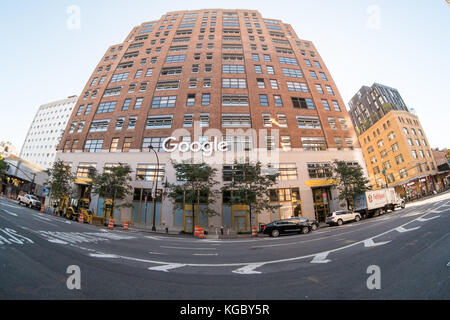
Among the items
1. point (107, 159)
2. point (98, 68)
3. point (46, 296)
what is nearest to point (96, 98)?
point (98, 68)

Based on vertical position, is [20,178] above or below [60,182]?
above

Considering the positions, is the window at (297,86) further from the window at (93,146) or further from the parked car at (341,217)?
the window at (93,146)

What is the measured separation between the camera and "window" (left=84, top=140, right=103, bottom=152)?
28.9m

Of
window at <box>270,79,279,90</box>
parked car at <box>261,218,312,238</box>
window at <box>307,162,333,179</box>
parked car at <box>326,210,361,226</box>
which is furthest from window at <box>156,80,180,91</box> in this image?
parked car at <box>326,210,361,226</box>

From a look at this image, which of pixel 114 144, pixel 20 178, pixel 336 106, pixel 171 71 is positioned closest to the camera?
pixel 114 144

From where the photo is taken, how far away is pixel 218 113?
1094 inches

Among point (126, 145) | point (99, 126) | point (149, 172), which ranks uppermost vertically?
point (99, 126)

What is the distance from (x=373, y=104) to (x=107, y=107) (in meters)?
78.7

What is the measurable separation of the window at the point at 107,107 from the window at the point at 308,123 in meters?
34.2

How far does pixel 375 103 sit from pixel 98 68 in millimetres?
82368

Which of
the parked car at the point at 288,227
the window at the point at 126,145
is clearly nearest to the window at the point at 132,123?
the window at the point at 126,145

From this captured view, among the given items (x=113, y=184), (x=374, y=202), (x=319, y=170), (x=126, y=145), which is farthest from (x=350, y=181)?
(x=126, y=145)

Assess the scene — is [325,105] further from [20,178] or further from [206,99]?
[20,178]
